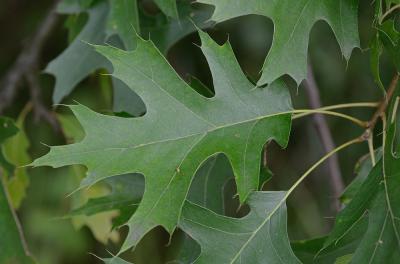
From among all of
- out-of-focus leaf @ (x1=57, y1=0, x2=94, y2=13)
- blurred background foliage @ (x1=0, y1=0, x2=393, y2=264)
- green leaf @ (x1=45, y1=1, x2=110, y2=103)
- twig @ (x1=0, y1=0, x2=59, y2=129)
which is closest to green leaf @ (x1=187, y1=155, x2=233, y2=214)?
green leaf @ (x1=45, y1=1, x2=110, y2=103)

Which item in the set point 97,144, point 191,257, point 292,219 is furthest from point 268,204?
point 292,219

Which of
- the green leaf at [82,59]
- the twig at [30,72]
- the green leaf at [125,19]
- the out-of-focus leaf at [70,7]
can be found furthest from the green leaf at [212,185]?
the twig at [30,72]

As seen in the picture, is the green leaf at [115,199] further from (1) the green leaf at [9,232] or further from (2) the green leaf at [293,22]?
(2) the green leaf at [293,22]

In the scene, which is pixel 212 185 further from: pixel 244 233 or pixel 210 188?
pixel 244 233

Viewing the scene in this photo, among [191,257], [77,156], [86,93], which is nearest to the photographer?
[77,156]

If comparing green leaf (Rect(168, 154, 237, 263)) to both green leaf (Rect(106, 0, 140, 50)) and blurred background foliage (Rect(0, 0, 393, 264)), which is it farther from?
blurred background foliage (Rect(0, 0, 393, 264))

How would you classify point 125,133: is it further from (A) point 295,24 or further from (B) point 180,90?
(A) point 295,24
